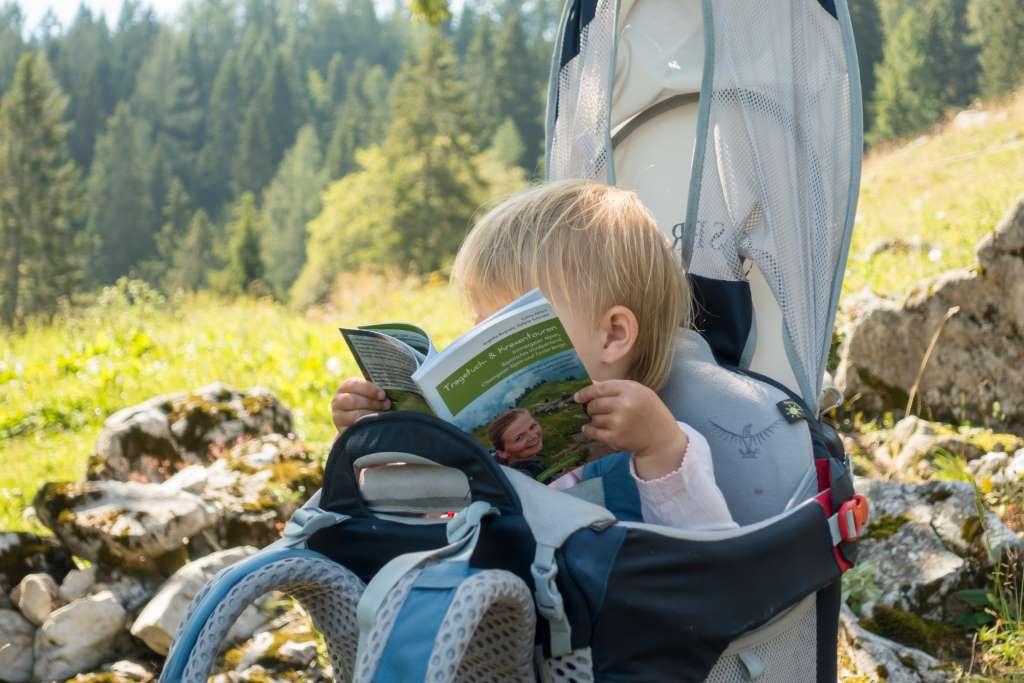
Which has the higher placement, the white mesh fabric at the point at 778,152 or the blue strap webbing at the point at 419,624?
the white mesh fabric at the point at 778,152

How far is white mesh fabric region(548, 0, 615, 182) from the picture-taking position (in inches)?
98.1

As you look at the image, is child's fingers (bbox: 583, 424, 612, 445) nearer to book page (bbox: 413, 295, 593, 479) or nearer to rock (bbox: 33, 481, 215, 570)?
book page (bbox: 413, 295, 593, 479)

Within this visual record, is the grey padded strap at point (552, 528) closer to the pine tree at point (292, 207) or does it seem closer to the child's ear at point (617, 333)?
the child's ear at point (617, 333)

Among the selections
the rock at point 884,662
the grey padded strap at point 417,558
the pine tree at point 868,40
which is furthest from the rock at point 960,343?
the pine tree at point 868,40

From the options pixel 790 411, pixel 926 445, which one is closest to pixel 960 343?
pixel 926 445

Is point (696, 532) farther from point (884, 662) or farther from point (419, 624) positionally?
point (884, 662)

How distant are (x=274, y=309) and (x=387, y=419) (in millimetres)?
8892

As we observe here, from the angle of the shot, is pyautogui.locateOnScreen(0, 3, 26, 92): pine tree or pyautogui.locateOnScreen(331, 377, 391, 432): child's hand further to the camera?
pyautogui.locateOnScreen(0, 3, 26, 92): pine tree

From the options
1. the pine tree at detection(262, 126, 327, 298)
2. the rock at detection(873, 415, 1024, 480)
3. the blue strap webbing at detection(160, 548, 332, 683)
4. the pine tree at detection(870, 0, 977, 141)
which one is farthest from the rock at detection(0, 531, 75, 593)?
the pine tree at detection(262, 126, 327, 298)

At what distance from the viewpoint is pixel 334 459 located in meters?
1.52

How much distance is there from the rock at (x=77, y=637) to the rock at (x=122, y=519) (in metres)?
0.18

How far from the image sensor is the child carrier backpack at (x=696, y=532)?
131cm

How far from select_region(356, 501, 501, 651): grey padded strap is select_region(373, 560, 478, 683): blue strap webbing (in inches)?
0.8

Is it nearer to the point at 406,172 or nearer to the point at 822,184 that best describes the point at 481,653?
the point at 822,184
